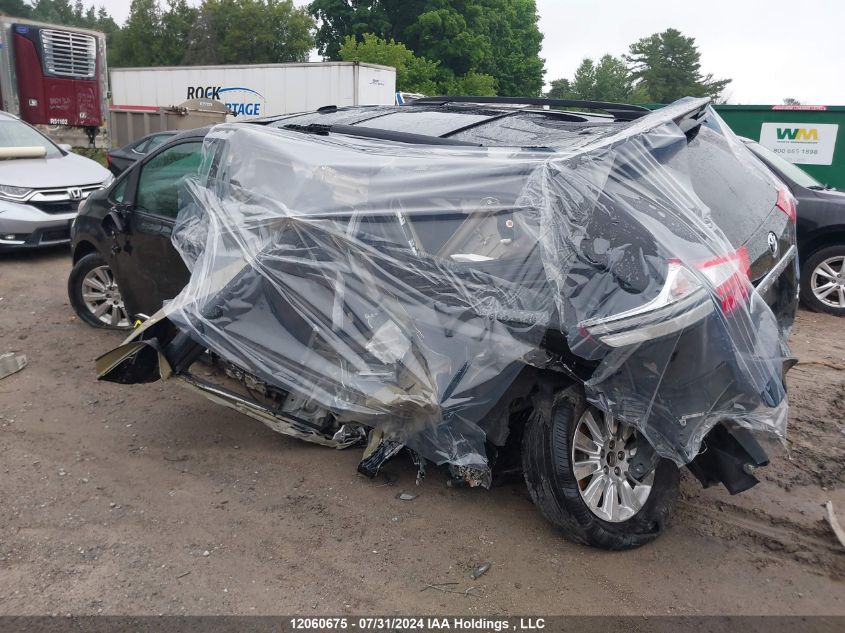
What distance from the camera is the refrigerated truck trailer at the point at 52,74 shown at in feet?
43.7

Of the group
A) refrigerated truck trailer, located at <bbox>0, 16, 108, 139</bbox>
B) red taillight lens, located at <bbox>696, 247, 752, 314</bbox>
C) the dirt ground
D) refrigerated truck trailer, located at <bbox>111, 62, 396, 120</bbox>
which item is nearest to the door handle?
the dirt ground

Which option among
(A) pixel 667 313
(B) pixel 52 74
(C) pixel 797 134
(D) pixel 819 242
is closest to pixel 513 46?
(B) pixel 52 74

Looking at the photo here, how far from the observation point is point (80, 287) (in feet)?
18.4

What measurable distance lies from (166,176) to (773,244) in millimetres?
3518

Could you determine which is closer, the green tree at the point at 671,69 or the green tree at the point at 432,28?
the green tree at the point at 432,28

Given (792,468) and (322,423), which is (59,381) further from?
(792,468)

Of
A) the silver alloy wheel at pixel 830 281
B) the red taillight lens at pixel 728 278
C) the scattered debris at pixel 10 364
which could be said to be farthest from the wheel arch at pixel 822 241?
the scattered debris at pixel 10 364

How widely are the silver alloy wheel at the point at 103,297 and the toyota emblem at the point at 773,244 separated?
14.7ft

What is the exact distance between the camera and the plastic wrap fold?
268 cm

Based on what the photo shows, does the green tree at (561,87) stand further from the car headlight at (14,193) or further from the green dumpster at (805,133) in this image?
the car headlight at (14,193)

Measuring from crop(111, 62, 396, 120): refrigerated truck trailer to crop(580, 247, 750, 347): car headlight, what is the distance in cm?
1611

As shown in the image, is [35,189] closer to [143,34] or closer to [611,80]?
[143,34]

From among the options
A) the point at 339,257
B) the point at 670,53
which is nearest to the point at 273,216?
the point at 339,257

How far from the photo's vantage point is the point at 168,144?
4.64 meters
